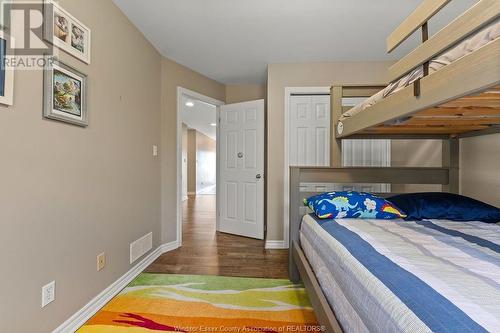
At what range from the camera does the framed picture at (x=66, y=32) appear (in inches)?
54.2

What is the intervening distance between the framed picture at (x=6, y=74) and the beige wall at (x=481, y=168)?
130 inches

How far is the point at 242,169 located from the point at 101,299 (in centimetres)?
223

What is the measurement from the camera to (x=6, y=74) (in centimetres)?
114

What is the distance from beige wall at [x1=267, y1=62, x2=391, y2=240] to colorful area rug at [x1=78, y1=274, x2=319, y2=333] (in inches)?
43.1

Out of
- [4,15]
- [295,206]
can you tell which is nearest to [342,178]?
[295,206]

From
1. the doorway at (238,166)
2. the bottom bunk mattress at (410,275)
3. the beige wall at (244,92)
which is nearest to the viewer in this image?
the bottom bunk mattress at (410,275)

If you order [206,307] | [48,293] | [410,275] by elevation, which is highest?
[410,275]

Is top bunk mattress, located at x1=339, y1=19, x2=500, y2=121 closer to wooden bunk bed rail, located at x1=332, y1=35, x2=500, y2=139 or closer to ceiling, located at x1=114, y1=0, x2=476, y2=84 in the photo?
wooden bunk bed rail, located at x1=332, y1=35, x2=500, y2=139

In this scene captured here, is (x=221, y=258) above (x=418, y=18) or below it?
below

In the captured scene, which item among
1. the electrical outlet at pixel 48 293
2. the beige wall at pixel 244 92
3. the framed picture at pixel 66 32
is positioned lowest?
the electrical outlet at pixel 48 293

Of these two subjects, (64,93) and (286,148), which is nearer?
(64,93)

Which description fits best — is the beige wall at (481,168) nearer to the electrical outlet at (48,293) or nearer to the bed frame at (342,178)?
the bed frame at (342,178)

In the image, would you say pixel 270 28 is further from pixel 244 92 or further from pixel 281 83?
pixel 244 92

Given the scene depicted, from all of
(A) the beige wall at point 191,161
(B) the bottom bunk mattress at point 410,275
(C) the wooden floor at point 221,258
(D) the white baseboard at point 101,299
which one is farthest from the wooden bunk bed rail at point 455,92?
(A) the beige wall at point 191,161
